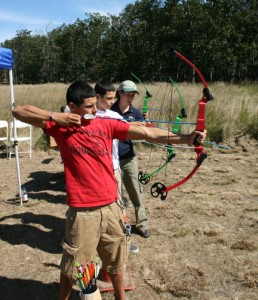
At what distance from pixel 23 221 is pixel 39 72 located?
52169 mm

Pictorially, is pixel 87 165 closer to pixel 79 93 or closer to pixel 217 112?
pixel 79 93

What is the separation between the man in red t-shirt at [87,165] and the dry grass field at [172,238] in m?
0.81

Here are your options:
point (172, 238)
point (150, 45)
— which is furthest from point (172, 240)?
point (150, 45)

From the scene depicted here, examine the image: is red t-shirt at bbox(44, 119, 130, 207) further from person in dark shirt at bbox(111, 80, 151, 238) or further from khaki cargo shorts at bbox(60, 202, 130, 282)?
person in dark shirt at bbox(111, 80, 151, 238)

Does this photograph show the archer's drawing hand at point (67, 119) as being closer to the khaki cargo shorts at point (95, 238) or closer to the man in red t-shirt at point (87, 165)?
the man in red t-shirt at point (87, 165)

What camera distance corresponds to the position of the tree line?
31.7m

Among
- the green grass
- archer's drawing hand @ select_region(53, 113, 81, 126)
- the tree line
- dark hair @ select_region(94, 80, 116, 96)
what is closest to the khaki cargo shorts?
archer's drawing hand @ select_region(53, 113, 81, 126)

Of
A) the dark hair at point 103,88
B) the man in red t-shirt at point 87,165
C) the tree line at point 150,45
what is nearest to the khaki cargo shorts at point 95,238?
the man in red t-shirt at point 87,165

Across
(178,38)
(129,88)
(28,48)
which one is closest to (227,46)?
(178,38)

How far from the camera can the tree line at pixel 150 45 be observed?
104ft

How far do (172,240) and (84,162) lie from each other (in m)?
1.95

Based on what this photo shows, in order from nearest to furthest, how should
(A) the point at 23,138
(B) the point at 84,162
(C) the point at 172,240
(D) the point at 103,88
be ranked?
(B) the point at 84,162, (D) the point at 103,88, (C) the point at 172,240, (A) the point at 23,138

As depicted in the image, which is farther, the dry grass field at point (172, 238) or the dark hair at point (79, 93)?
the dry grass field at point (172, 238)

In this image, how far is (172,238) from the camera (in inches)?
145
